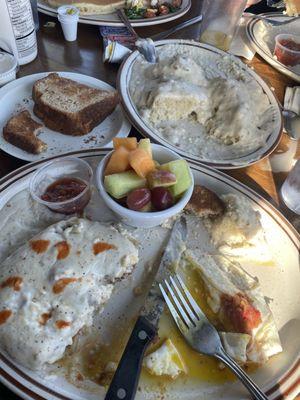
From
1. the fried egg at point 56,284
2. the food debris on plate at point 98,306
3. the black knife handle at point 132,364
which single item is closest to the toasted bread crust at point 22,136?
the food debris on plate at point 98,306

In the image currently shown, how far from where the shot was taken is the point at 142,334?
38.8 inches

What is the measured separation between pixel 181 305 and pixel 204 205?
1.34 feet

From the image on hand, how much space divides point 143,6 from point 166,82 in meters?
0.77

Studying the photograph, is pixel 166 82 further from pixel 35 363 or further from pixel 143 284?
pixel 35 363

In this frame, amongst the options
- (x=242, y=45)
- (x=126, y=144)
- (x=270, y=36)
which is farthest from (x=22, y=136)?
(x=270, y=36)

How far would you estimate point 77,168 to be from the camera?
4.42 ft

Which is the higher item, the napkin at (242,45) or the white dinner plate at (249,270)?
the napkin at (242,45)

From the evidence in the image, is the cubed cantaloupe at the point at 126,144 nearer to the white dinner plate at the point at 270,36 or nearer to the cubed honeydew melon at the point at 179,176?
the cubed honeydew melon at the point at 179,176

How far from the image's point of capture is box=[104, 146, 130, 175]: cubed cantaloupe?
1215 millimetres

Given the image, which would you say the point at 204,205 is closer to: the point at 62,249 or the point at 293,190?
the point at 293,190

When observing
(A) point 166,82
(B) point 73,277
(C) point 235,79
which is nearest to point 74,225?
(B) point 73,277

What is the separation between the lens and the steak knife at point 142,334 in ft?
2.91

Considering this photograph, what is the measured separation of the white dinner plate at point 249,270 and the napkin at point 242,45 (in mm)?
1066

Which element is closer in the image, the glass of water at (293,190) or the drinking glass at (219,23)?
the glass of water at (293,190)
